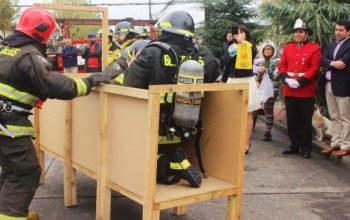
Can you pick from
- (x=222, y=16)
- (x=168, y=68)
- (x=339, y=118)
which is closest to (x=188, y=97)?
(x=168, y=68)

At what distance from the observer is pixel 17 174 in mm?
3775

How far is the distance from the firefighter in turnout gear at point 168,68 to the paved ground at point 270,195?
991mm

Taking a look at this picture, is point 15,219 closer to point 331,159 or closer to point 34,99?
point 34,99

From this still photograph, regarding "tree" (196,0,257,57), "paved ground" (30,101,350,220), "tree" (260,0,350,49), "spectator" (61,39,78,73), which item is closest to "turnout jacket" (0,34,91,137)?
"paved ground" (30,101,350,220)

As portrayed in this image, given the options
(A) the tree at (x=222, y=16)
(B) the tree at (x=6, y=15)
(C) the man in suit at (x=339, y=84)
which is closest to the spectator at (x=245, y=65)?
(C) the man in suit at (x=339, y=84)

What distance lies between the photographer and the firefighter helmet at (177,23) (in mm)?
3787

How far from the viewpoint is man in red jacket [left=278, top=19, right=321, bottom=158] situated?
258 inches

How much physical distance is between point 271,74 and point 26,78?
5.91m

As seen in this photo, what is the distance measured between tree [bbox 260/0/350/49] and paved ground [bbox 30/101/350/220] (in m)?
1.95

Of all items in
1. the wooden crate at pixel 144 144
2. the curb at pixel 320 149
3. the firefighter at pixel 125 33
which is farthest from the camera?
the curb at pixel 320 149

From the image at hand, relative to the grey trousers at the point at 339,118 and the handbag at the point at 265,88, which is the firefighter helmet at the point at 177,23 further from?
the handbag at the point at 265,88

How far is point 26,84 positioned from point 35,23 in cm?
50

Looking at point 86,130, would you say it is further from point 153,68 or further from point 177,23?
point 177,23

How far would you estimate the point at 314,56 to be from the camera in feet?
21.4
